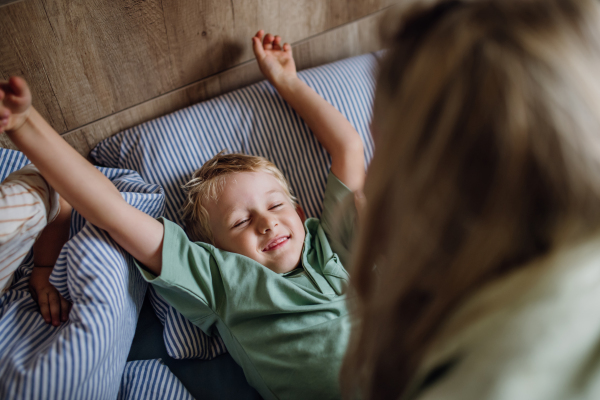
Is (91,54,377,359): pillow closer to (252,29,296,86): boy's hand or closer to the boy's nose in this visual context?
(252,29,296,86): boy's hand

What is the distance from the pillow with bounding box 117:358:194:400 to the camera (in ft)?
2.69

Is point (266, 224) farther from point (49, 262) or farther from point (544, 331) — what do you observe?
point (544, 331)

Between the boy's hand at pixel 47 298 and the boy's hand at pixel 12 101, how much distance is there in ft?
1.17

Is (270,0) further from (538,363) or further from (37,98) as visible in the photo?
(538,363)

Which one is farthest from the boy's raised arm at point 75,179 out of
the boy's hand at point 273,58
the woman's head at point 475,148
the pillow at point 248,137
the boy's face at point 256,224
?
the boy's hand at point 273,58

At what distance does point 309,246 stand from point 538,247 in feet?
2.03

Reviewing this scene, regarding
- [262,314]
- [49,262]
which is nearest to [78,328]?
[49,262]

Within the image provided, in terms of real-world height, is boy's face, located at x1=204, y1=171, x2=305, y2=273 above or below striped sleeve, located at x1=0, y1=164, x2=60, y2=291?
below

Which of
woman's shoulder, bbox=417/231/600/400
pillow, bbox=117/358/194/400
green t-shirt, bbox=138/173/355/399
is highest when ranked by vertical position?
woman's shoulder, bbox=417/231/600/400

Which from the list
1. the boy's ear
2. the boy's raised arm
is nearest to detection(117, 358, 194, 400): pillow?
the boy's raised arm

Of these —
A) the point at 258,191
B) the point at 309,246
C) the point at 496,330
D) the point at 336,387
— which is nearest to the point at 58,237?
the point at 258,191

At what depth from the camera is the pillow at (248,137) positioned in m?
1.06

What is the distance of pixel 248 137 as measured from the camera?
1.14 m

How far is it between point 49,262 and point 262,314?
1.54 feet
